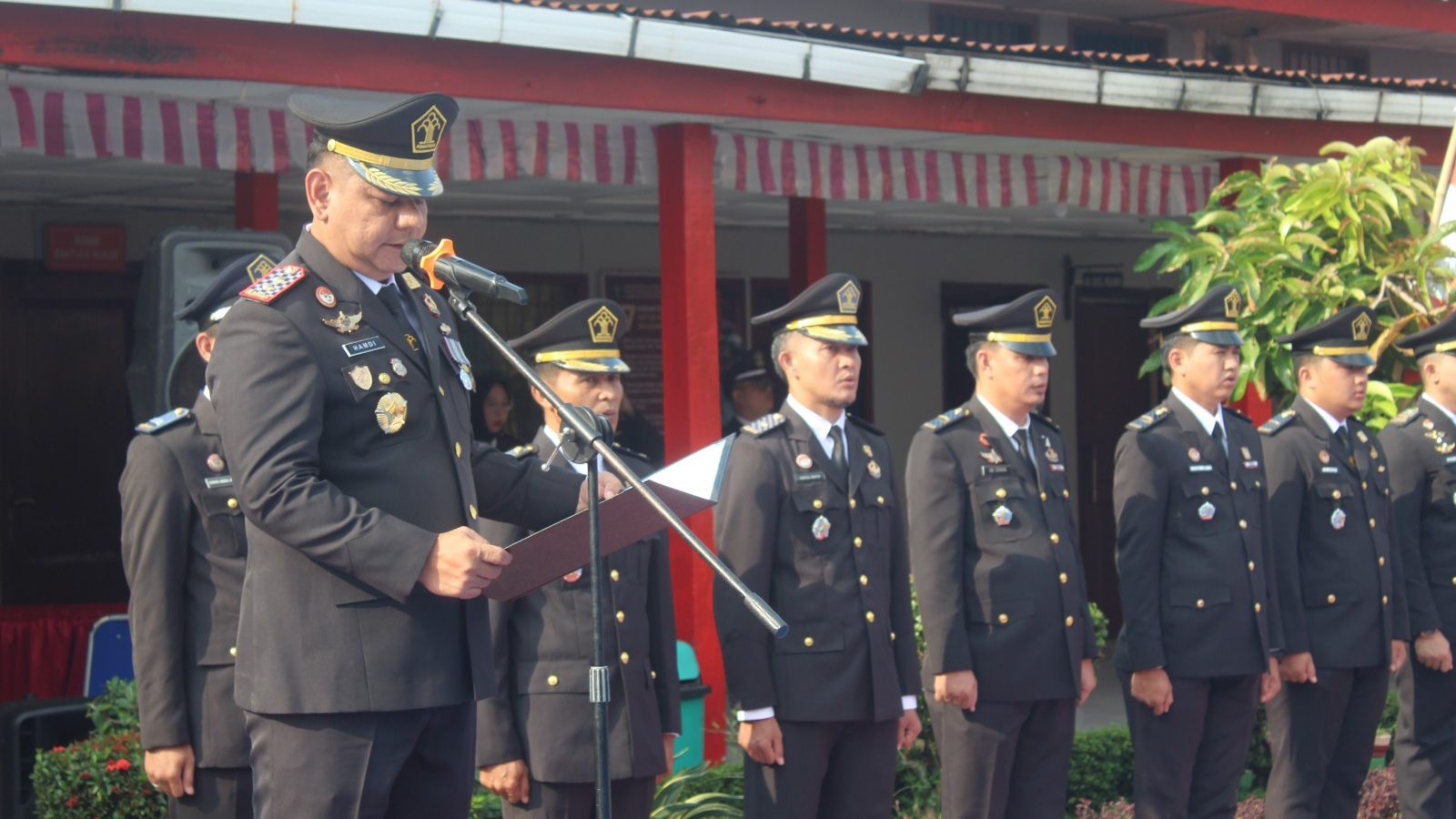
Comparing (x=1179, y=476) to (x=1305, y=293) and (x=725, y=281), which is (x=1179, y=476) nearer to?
(x=1305, y=293)

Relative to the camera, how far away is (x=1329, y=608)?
599 centimetres

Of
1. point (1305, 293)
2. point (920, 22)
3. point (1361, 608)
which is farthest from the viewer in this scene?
point (920, 22)

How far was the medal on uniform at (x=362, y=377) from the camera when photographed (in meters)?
2.81

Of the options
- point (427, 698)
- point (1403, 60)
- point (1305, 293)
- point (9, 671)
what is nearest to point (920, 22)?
point (1305, 293)

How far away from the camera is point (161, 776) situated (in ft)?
13.1

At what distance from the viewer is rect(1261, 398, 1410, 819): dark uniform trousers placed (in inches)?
233

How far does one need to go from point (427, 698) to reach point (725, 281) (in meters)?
8.42

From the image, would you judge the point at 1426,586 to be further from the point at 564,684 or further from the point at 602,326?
the point at 564,684

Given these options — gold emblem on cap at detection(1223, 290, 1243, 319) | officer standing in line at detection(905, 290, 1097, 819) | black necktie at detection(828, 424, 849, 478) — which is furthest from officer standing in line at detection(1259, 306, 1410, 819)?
black necktie at detection(828, 424, 849, 478)

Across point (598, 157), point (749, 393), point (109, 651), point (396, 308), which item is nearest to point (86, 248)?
point (109, 651)

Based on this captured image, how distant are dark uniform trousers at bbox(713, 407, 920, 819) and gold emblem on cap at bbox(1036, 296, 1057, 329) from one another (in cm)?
90

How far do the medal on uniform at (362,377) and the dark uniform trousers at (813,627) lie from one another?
1.92 m

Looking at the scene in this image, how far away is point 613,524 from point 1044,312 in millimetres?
2836

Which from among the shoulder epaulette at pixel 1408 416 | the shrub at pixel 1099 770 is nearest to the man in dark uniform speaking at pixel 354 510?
the shrub at pixel 1099 770
